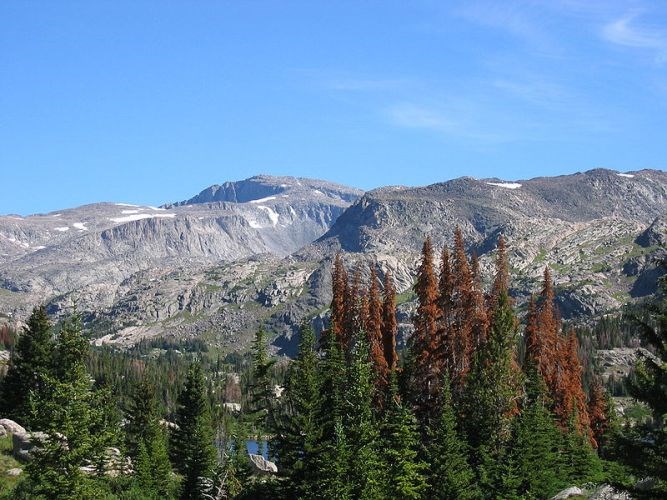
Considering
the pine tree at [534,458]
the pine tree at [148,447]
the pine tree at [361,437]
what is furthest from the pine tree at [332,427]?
the pine tree at [148,447]

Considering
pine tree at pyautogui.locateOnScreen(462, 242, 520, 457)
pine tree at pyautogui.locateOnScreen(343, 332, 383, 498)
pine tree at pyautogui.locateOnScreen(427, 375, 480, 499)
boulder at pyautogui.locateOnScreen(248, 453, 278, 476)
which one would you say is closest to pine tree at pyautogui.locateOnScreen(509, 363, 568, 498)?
pine tree at pyautogui.locateOnScreen(462, 242, 520, 457)

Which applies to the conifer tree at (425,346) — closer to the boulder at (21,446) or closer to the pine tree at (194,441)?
the pine tree at (194,441)

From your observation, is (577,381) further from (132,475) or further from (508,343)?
(132,475)

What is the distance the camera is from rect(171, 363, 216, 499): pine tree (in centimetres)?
7938

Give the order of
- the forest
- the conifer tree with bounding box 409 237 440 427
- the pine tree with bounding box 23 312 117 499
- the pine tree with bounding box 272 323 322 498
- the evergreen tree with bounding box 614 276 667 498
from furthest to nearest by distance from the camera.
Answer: the conifer tree with bounding box 409 237 440 427 < the pine tree with bounding box 272 323 322 498 < the forest < the pine tree with bounding box 23 312 117 499 < the evergreen tree with bounding box 614 276 667 498

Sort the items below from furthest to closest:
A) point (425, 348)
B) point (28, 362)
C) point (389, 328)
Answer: point (28, 362), point (389, 328), point (425, 348)

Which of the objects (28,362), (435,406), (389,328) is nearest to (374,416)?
(435,406)

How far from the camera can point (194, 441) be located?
286 feet

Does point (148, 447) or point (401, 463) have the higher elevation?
point (401, 463)

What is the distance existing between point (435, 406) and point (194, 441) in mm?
33037

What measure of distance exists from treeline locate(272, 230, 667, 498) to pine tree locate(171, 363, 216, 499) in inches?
571

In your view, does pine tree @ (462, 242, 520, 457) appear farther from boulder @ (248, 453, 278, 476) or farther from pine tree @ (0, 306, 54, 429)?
pine tree @ (0, 306, 54, 429)

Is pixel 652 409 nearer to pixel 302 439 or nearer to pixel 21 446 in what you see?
pixel 302 439

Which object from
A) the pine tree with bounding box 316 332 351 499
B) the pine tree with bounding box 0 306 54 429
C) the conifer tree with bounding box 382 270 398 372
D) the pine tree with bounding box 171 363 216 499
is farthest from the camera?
the pine tree with bounding box 0 306 54 429
